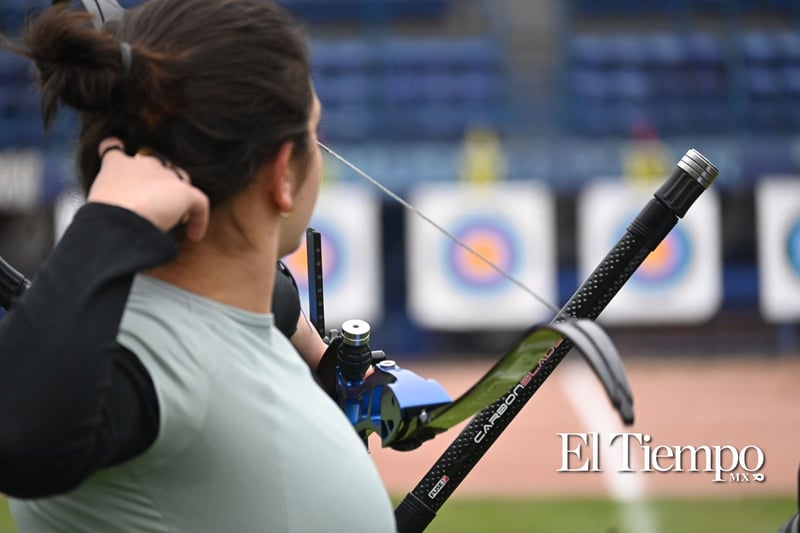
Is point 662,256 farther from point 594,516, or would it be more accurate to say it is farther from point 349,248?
point 594,516

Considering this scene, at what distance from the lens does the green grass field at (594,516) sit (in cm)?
371

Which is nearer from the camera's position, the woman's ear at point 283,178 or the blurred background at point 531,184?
the woman's ear at point 283,178

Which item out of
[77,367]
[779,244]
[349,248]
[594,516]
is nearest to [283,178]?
[77,367]

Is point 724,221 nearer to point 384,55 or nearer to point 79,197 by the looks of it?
point 384,55

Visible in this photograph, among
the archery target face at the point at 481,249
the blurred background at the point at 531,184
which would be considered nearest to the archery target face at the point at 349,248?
the blurred background at the point at 531,184

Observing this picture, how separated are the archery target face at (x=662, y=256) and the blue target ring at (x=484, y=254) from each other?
15.7 inches

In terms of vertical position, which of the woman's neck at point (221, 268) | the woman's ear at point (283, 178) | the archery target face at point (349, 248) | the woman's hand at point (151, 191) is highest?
the archery target face at point (349, 248)

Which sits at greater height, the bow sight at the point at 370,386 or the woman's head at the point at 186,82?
the woman's head at the point at 186,82

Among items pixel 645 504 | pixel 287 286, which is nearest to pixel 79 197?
pixel 287 286

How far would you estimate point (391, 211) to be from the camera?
715cm

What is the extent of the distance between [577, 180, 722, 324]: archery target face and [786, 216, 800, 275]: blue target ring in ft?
1.29

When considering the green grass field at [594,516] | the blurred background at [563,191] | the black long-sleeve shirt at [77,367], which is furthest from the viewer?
the blurred background at [563,191]

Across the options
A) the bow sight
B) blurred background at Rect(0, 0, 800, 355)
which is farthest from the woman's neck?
blurred background at Rect(0, 0, 800, 355)

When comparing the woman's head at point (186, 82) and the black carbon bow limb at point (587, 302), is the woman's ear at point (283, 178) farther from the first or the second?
the black carbon bow limb at point (587, 302)
